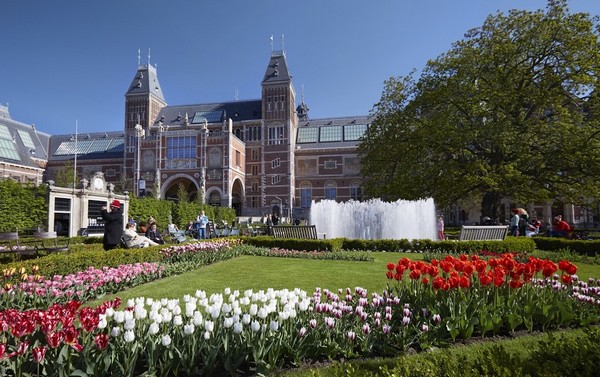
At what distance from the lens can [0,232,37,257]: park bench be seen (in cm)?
973

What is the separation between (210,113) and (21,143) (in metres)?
25.3

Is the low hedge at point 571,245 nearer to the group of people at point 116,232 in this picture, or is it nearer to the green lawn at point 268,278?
the green lawn at point 268,278

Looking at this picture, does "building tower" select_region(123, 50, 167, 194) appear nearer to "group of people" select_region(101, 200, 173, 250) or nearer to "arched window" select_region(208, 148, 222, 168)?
"arched window" select_region(208, 148, 222, 168)

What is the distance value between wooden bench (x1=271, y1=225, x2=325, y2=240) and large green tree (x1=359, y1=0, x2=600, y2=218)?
22.7ft

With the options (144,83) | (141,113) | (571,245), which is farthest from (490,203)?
(144,83)

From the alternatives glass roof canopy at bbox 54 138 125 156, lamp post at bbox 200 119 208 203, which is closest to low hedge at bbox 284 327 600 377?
lamp post at bbox 200 119 208 203

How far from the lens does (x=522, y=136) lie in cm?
1697

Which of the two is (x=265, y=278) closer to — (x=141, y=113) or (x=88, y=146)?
(x=141, y=113)

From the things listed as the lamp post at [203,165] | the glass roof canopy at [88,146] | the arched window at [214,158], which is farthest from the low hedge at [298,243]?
the glass roof canopy at [88,146]

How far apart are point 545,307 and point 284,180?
42976 mm

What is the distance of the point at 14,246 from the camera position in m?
12.5

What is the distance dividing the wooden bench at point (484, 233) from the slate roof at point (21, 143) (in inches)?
1921

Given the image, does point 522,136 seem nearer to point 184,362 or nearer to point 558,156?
point 558,156

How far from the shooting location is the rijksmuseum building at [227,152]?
44.2 metres
